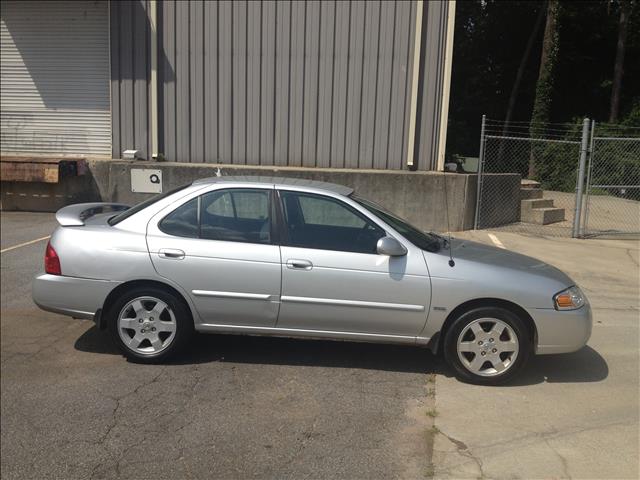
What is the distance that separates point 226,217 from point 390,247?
4.55ft

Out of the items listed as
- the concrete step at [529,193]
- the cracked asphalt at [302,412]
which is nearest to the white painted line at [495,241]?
the concrete step at [529,193]

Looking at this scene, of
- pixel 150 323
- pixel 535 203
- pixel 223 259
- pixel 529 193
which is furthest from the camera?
pixel 529 193

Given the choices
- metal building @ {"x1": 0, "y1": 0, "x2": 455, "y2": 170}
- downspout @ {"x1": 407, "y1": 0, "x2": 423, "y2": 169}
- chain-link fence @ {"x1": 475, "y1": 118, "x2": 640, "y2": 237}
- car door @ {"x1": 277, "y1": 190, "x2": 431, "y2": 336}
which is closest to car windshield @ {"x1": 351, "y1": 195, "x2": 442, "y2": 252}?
car door @ {"x1": 277, "y1": 190, "x2": 431, "y2": 336}

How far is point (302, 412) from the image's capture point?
4.29 metres

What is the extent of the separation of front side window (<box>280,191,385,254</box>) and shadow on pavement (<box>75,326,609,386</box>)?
1.03 m

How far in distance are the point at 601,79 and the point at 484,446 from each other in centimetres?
2541

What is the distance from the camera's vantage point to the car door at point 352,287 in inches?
187

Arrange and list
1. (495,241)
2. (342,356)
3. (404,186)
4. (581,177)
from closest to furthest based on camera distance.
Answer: (342,356) < (495,241) < (581,177) < (404,186)

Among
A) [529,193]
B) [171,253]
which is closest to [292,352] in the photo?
[171,253]

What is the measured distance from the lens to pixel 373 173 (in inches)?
448

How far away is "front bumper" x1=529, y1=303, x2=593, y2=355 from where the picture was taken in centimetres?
471

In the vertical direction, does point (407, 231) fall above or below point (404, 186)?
above

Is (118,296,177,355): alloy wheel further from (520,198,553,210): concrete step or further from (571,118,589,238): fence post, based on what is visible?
(520,198,553,210): concrete step

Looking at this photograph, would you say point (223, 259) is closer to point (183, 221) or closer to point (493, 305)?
point (183, 221)
